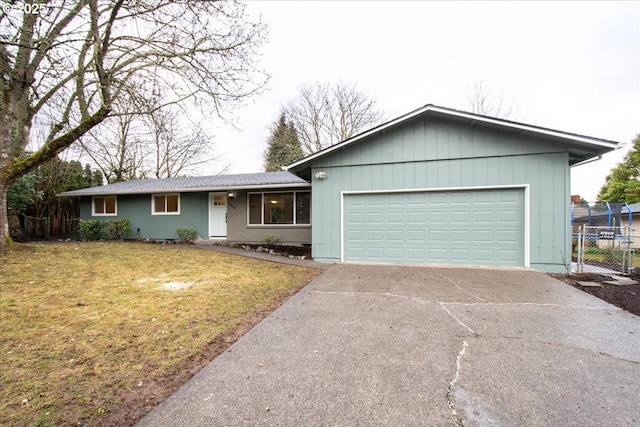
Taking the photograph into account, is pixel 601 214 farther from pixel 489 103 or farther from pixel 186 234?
pixel 186 234

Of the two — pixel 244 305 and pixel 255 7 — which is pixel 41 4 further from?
pixel 244 305

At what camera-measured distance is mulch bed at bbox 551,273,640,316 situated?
4.09 meters

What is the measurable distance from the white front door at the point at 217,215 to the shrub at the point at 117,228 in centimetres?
391

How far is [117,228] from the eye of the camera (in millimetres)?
11531

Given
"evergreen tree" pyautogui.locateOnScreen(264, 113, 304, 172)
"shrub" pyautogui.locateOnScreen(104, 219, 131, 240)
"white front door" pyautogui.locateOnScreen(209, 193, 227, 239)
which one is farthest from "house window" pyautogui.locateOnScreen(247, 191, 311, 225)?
"evergreen tree" pyautogui.locateOnScreen(264, 113, 304, 172)

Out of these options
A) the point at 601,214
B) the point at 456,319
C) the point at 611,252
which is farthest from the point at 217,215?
the point at 601,214

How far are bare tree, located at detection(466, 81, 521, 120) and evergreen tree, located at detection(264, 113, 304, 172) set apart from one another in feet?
38.8

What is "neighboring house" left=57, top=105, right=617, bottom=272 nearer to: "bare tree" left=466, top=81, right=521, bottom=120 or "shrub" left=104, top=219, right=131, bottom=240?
"shrub" left=104, top=219, right=131, bottom=240

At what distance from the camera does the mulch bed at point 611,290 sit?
4.09m

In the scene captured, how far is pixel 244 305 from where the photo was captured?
3920mm

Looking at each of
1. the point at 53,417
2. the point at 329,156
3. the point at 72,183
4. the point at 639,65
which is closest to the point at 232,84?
the point at 329,156

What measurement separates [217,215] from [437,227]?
8.52 meters

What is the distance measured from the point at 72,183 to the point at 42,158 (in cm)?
980

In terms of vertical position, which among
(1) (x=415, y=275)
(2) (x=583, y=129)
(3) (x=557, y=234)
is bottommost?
(1) (x=415, y=275)
